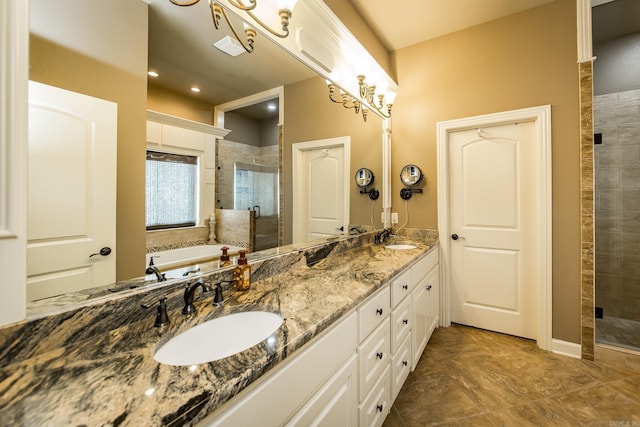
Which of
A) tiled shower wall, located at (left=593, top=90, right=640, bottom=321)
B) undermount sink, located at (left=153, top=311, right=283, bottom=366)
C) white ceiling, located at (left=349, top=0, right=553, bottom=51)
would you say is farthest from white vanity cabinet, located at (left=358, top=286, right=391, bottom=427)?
tiled shower wall, located at (left=593, top=90, right=640, bottom=321)

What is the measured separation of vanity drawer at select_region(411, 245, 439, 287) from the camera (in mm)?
1922

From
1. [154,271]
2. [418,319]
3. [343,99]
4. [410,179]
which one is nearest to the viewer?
[154,271]

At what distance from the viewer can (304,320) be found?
2.98 feet

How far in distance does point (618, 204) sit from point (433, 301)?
2214 millimetres

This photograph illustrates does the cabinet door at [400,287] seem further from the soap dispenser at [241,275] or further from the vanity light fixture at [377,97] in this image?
the vanity light fixture at [377,97]

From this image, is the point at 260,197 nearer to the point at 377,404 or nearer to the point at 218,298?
the point at 218,298

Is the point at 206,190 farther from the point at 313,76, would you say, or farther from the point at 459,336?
the point at 459,336

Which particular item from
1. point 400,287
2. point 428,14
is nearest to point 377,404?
point 400,287

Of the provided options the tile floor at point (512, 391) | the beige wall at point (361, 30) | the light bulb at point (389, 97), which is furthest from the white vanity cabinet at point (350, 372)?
the beige wall at point (361, 30)

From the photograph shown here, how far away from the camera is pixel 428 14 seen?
2.36 meters

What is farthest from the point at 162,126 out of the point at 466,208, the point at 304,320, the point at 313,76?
the point at 466,208

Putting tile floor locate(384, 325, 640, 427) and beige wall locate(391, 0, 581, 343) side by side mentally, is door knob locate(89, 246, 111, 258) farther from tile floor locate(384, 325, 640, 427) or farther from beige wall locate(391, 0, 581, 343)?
beige wall locate(391, 0, 581, 343)

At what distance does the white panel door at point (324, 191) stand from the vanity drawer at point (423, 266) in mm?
644

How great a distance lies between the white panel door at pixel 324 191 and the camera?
1.88 metres
